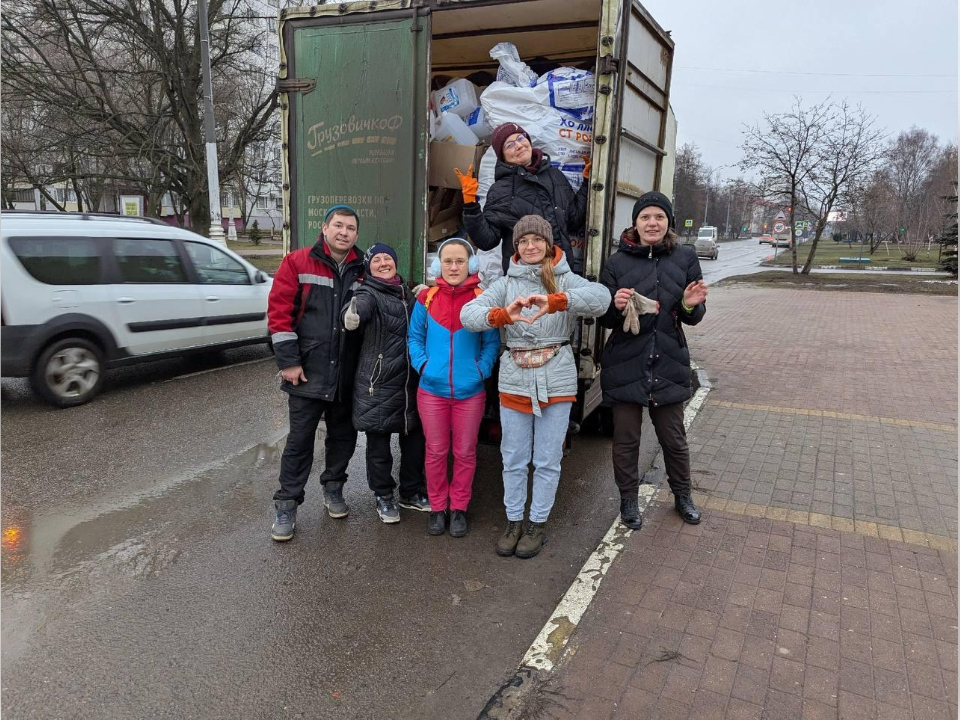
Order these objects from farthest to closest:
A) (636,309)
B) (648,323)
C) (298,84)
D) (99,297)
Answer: (99,297) → (298,84) → (648,323) → (636,309)

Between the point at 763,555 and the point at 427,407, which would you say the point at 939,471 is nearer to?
the point at 763,555

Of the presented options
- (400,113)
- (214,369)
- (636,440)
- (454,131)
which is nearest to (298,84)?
(400,113)

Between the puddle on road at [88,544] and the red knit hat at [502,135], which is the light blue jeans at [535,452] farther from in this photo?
the puddle on road at [88,544]

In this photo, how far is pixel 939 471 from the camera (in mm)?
4789

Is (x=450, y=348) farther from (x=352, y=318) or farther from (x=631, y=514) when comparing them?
(x=631, y=514)

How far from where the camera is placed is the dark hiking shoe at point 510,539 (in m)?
3.59

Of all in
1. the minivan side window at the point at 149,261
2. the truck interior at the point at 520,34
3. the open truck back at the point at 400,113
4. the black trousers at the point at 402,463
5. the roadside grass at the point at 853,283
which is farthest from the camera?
the roadside grass at the point at 853,283

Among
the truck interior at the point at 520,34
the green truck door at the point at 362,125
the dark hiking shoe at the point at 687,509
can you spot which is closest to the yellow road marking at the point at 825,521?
the dark hiking shoe at the point at 687,509

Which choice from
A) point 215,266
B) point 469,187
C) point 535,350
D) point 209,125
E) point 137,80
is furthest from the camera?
point 137,80

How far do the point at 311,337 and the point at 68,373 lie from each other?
13.1ft

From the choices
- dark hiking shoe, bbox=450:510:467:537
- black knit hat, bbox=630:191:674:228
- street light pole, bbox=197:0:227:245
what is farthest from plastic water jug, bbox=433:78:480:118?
street light pole, bbox=197:0:227:245

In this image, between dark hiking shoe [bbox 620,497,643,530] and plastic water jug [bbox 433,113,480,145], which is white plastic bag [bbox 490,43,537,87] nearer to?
plastic water jug [bbox 433,113,480,145]

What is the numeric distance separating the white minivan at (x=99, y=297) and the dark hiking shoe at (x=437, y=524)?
440 cm

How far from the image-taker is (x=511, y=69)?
5.14m
